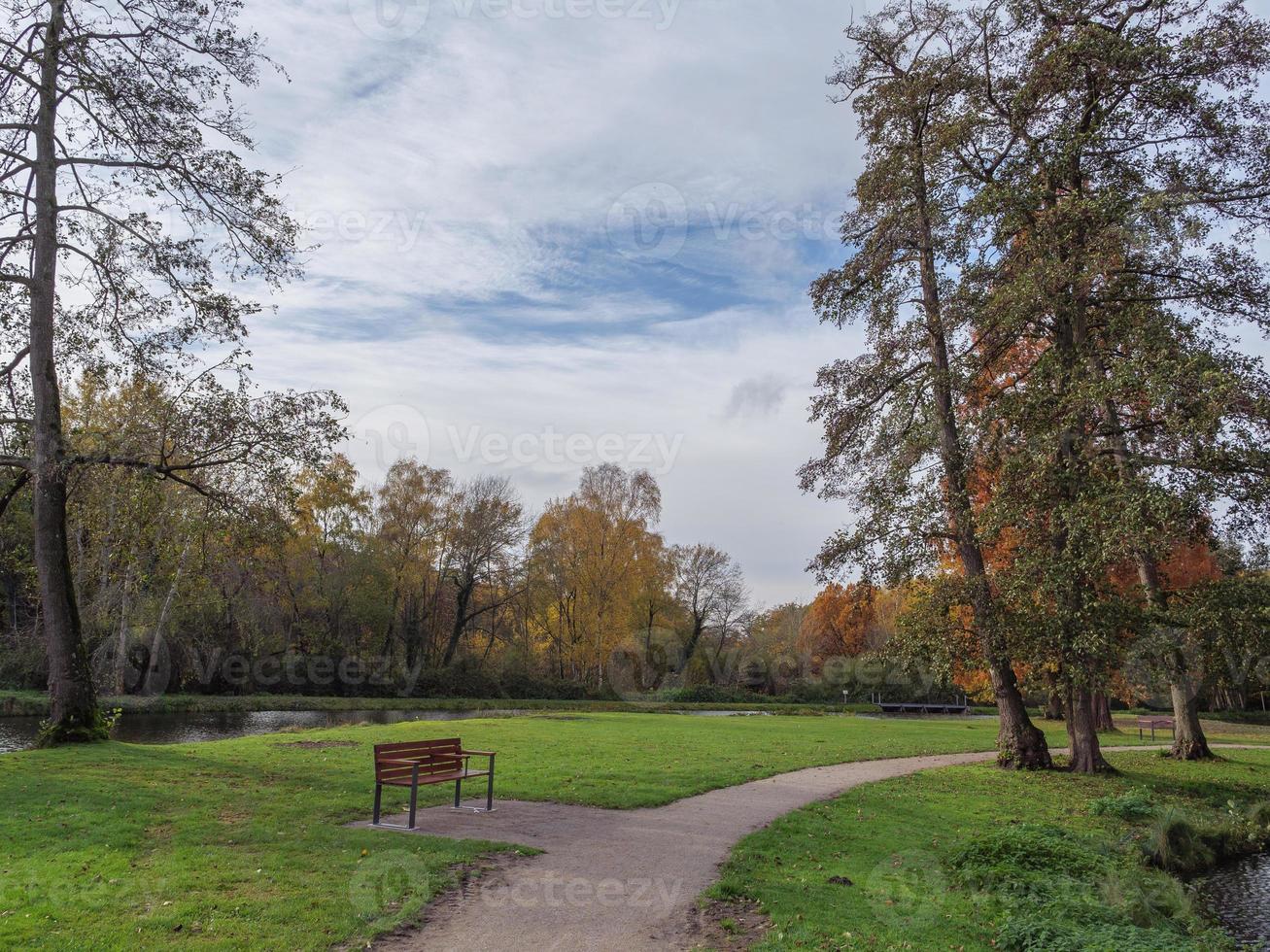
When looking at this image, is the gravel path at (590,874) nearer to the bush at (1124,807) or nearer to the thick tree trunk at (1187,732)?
the bush at (1124,807)

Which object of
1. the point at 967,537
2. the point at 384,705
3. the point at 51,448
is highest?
the point at 51,448

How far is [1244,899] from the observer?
428 inches

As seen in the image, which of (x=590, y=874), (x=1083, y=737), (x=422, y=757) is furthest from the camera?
(x=1083, y=737)

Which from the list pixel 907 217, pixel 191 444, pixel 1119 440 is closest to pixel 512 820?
pixel 191 444

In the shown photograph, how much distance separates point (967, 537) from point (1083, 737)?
16.2ft

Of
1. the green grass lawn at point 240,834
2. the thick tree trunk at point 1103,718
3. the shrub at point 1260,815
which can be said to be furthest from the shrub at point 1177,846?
the thick tree trunk at point 1103,718

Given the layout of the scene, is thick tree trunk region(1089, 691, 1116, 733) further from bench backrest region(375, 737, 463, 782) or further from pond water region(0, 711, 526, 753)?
bench backrest region(375, 737, 463, 782)

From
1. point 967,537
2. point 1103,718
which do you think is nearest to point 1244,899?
point 967,537

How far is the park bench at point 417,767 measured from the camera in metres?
9.66

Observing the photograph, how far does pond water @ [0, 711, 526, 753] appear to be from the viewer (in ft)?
77.3

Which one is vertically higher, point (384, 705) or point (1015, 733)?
point (1015, 733)

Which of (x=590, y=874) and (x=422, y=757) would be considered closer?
(x=590, y=874)

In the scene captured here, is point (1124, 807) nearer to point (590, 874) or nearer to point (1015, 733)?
point (1015, 733)

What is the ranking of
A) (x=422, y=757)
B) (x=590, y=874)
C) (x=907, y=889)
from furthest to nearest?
(x=422, y=757), (x=907, y=889), (x=590, y=874)
